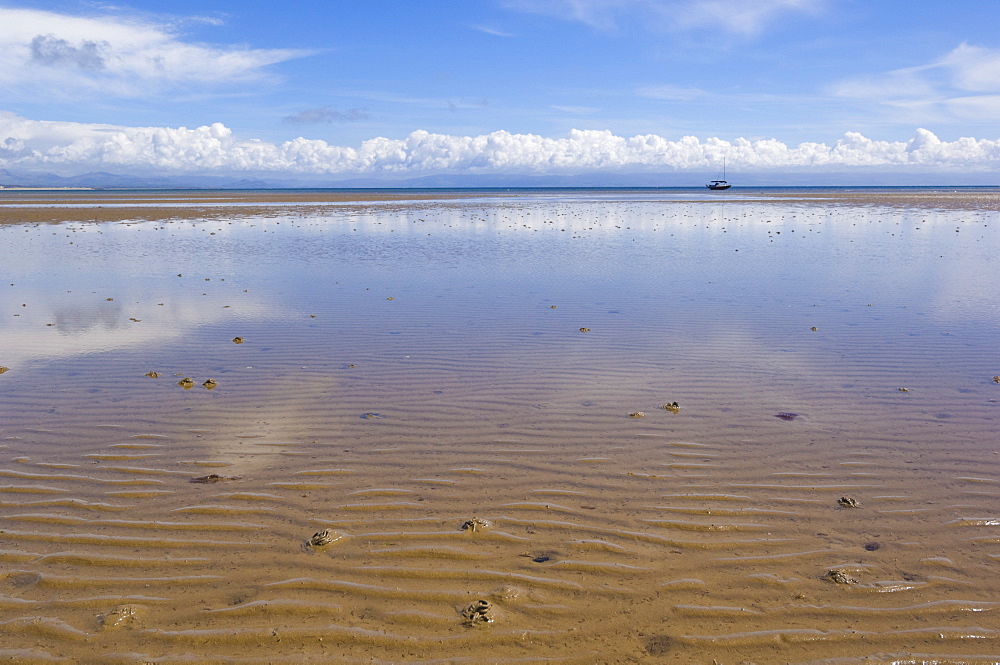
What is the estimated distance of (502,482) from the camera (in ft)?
20.1

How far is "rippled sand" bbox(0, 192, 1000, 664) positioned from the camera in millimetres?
4203

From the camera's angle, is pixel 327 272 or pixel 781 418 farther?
pixel 327 272

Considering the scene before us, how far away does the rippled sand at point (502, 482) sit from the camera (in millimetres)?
4203

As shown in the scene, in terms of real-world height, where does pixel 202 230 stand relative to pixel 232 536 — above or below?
above

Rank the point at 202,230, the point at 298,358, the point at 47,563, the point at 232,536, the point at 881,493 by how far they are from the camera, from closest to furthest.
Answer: the point at 47,563, the point at 232,536, the point at 881,493, the point at 298,358, the point at 202,230

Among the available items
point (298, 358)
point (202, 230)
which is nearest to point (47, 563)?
point (298, 358)

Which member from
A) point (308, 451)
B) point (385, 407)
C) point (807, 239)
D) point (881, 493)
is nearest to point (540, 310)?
point (385, 407)

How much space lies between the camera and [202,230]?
114ft

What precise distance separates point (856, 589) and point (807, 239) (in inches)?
1052

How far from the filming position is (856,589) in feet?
14.9

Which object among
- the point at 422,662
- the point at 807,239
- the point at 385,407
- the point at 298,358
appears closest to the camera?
the point at 422,662

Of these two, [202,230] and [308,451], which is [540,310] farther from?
[202,230]

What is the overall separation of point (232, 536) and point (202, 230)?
33137mm

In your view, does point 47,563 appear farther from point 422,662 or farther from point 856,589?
point 856,589
